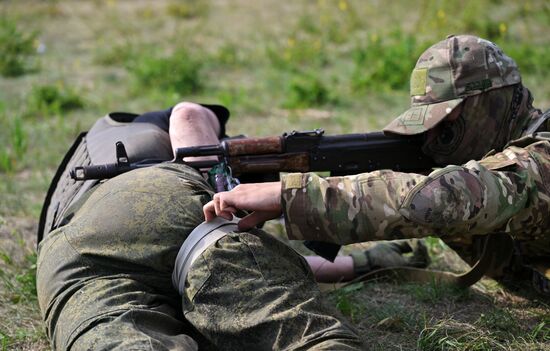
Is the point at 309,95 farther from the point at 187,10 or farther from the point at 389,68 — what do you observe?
the point at 187,10

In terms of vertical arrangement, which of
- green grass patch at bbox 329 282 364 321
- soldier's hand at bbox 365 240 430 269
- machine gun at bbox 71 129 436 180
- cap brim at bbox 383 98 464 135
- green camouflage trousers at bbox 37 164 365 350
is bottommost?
green grass patch at bbox 329 282 364 321

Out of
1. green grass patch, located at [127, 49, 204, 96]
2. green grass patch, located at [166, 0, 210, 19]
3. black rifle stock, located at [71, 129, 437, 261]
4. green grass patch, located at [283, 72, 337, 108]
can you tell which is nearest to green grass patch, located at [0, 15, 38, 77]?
green grass patch, located at [127, 49, 204, 96]

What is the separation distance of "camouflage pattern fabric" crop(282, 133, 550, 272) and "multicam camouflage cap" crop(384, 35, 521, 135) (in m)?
0.61

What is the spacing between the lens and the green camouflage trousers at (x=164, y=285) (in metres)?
2.69

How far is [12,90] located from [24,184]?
9.26 feet

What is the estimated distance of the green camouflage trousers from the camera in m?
2.69

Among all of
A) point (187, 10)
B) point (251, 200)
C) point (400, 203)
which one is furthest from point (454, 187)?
point (187, 10)

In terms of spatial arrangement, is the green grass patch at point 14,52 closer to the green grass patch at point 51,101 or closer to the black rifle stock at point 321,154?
the green grass patch at point 51,101

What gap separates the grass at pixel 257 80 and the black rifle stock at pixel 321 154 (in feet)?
2.00

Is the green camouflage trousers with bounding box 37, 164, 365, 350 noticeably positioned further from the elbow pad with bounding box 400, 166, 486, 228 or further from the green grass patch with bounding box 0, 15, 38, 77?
the green grass patch with bounding box 0, 15, 38, 77

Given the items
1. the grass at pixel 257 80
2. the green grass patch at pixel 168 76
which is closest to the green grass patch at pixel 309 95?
the grass at pixel 257 80

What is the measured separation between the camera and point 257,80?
27.2 ft

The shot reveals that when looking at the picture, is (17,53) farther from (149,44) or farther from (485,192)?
(485,192)

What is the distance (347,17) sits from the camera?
1023cm
